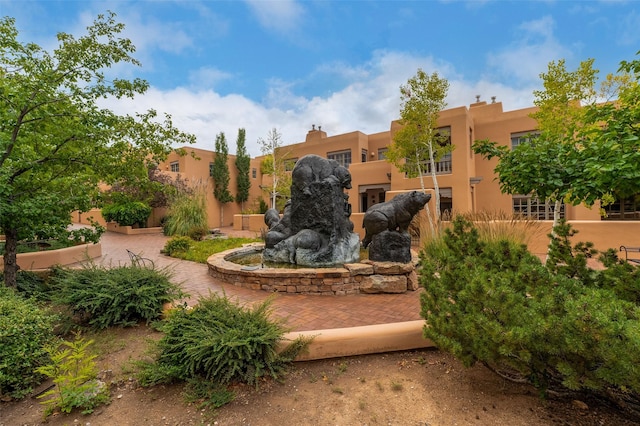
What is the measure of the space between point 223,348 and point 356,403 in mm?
1224

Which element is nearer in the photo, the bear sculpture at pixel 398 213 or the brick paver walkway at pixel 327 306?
the brick paver walkway at pixel 327 306

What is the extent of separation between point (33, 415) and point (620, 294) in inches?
196

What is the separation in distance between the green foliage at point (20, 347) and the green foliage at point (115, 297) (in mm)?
774

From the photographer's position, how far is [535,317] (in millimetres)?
1813

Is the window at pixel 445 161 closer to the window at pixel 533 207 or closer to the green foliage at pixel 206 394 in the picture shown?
the window at pixel 533 207

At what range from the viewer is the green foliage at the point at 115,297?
3.74m

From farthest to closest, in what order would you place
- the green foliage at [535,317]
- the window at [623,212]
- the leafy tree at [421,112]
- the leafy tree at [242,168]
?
the leafy tree at [242,168] < the window at [623,212] < the leafy tree at [421,112] < the green foliage at [535,317]

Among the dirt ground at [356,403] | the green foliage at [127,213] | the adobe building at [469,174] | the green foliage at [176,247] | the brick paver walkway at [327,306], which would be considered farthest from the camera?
the green foliage at [127,213]

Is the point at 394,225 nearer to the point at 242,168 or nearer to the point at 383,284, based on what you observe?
the point at 383,284

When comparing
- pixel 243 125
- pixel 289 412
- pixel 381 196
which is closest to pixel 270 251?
pixel 289 412

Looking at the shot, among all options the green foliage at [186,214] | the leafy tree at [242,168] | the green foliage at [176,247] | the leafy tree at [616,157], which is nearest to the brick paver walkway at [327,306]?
the leafy tree at [616,157]

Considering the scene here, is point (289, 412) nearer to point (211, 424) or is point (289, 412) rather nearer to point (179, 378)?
point (211, 424)

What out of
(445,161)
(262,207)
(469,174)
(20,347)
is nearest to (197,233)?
(262,207)

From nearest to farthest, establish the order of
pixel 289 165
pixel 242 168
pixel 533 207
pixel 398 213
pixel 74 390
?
pixel 74 390 < pixel 398 213 < pixel 533 207 < pixel 289 165 < pixel 242 168
